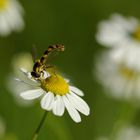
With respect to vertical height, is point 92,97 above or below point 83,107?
above

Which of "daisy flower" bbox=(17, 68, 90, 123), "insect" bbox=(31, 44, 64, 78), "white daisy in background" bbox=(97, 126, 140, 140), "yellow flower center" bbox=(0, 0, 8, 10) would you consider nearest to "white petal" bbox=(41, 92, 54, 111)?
"daisy flower" bbox=(17, 68, 90, 123)

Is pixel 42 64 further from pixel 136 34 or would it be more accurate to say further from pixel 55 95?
pixel 136 34

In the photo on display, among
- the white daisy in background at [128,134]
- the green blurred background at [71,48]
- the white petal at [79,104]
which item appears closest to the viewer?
the white petal at [79,104]

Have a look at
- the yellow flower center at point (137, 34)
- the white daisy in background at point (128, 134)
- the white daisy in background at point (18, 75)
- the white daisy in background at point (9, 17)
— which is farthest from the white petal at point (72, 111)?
the white daisy in background at point (9, 17)

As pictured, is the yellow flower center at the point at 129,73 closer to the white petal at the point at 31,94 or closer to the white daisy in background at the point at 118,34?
the white daisy in background at the point at 118,34

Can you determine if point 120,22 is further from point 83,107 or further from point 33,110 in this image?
point 83,107

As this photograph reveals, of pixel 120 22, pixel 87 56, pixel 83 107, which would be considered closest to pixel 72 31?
pixel 87 56
